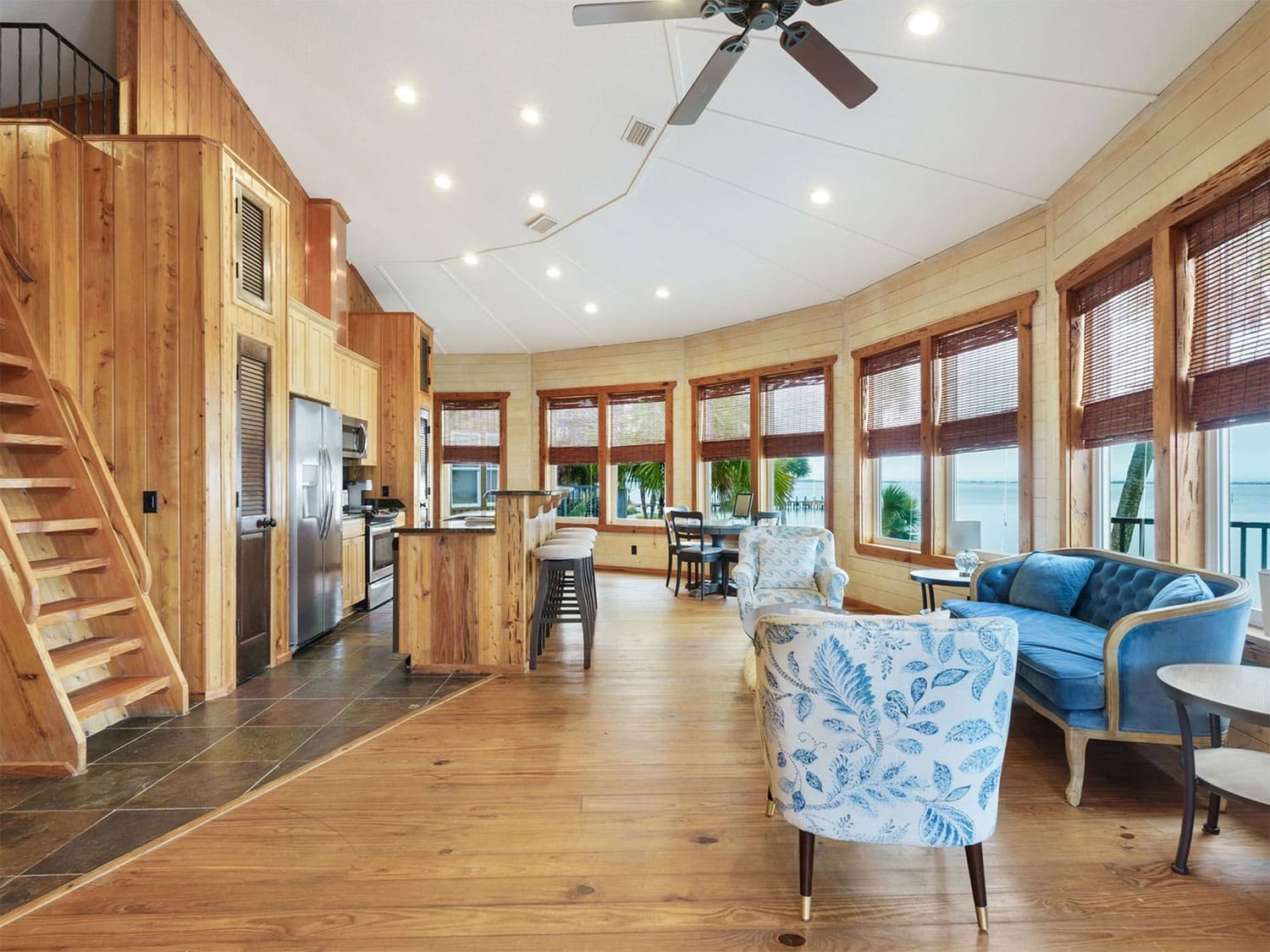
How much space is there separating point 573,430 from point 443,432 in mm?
1931

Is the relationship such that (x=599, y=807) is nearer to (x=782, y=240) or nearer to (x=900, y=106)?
(x=900, y=106)

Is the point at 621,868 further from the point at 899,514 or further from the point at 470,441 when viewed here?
the point at 470,441

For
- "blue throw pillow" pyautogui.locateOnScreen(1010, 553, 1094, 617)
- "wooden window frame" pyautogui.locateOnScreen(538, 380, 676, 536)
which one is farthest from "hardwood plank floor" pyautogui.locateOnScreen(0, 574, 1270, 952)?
"wooden window frame" pyautogui.locateOnScreen(538, 380, 676, 536)

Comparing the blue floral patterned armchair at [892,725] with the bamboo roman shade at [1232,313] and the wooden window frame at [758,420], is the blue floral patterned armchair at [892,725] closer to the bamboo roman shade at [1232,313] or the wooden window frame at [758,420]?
the bamboo roman shade at [1232,313]

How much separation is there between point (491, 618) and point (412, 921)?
2.26 meters

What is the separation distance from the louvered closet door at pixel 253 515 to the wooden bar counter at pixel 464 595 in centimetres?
82

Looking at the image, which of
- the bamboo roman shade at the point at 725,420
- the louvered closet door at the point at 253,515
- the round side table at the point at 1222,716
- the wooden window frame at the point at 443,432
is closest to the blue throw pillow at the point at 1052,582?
the round side table at the point at 1222,716

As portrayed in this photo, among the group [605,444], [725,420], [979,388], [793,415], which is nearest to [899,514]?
[979,388]

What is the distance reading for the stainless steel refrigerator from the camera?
4.28 meters

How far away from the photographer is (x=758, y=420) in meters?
7.30

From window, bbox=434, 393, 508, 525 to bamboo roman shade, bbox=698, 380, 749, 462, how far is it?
297 cm

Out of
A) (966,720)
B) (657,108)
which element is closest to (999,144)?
(657,108)

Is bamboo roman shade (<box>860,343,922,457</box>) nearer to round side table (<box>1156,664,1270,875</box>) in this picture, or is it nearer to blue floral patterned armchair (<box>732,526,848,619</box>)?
blue floral patterned armchair (<box>732,526,848,619</box>)

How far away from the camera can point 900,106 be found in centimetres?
345
